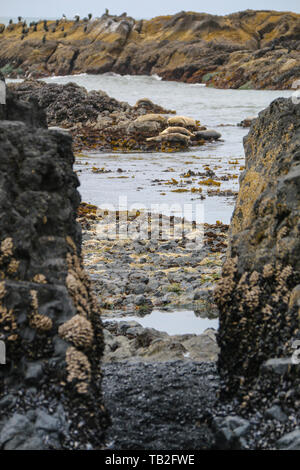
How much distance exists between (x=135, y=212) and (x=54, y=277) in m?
7.30

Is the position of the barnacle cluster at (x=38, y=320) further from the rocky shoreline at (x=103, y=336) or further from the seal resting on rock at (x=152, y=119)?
the seal resting on rock at (x=152, y=119)

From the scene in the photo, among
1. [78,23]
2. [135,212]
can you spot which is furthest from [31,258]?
[78,23]

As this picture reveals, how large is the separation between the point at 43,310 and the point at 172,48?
6134cm

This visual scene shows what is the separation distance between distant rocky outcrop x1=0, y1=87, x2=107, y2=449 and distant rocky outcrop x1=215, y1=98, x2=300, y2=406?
880 mm

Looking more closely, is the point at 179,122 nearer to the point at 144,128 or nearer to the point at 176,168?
the point at 144,128

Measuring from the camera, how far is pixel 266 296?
11.3 ft

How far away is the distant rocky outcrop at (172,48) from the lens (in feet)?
156

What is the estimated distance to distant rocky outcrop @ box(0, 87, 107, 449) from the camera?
9.39ft

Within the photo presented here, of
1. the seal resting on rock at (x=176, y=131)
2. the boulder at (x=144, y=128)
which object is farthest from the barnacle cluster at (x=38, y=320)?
the boulder at (x=144, y=128)

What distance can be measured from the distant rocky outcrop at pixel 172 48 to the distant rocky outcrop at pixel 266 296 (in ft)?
134

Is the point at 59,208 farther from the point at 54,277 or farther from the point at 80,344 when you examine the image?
the point at 80,344

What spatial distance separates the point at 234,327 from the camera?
353 cm

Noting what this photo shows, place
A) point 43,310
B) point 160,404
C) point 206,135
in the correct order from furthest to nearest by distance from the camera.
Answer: point 206,135
point 160,404
point 43,310

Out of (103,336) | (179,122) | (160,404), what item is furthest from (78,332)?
(179,122)
